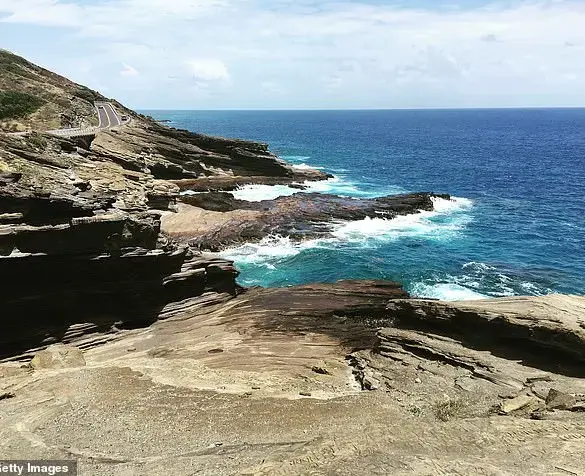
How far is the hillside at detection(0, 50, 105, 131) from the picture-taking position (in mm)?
59906

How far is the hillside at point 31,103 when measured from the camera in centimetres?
5991

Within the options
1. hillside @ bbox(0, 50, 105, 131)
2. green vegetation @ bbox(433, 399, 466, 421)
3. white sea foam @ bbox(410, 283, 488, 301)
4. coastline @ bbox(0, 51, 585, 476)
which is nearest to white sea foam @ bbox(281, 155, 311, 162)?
hillside @ bbox(0, 50, 105, 131)

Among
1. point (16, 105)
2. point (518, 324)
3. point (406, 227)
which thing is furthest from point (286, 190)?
point (518, 324)

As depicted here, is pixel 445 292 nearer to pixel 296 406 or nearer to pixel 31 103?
pixel 296 406

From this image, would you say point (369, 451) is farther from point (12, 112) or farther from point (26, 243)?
point (12, 112)

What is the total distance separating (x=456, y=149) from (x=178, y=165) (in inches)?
3430

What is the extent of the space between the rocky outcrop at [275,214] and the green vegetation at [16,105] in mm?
25872

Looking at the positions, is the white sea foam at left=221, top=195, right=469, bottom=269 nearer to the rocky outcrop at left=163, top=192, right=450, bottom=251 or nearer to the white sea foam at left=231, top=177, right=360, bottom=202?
the rocky outcrop at left=163, top=192, right=450, bottom=251

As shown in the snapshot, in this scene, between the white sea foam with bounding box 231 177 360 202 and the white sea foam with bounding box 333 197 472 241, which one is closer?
the white sea foam with bounding box 333 197 472 241

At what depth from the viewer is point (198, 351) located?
75.0 ft

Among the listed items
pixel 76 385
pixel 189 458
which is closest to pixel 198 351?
pixel 76 385

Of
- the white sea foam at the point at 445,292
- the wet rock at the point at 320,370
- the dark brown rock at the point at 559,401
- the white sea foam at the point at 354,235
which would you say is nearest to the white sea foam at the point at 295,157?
the white sea foam at the point at 354,235

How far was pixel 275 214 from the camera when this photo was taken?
167 ft

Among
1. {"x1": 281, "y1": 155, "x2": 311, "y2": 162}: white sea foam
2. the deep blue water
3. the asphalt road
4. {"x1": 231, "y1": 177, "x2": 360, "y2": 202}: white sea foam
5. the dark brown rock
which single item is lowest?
the deep blue water
